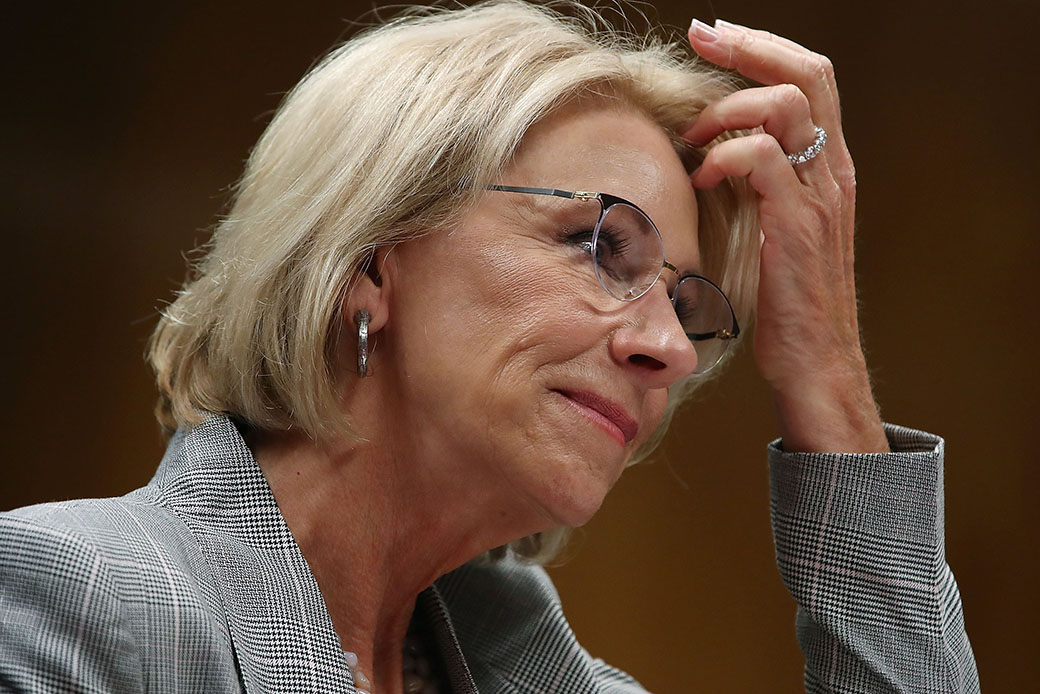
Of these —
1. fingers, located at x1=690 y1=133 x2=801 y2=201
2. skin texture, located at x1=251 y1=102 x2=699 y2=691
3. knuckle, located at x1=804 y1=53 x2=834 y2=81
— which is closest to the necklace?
skin texture, located at x1=251 y1=102 x2=699 y2=691

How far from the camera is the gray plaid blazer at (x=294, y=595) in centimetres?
103

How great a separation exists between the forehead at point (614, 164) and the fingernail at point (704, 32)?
0.17 metres

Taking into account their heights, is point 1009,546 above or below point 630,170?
below

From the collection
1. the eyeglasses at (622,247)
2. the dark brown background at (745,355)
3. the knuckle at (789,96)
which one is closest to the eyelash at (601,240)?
the eyeglasses at (622,247)

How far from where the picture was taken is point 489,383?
52.6 inches

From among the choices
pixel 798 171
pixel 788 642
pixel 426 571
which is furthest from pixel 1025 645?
pixel 426 571

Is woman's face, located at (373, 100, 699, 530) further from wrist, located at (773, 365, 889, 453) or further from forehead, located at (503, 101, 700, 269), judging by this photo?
wrist, located at (773, 365, 889, 453)

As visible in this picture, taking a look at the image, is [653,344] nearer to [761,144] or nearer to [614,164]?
[614,164]

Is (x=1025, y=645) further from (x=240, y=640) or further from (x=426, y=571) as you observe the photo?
(x=240, y=640)

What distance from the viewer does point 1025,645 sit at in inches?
94.7

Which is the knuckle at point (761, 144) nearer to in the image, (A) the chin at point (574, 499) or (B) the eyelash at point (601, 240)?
(B) the eyelash at point (601, 240)

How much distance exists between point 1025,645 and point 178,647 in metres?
1.99

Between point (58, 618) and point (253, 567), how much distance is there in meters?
0.25

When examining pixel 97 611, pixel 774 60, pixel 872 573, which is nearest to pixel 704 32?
pixel 774 60
